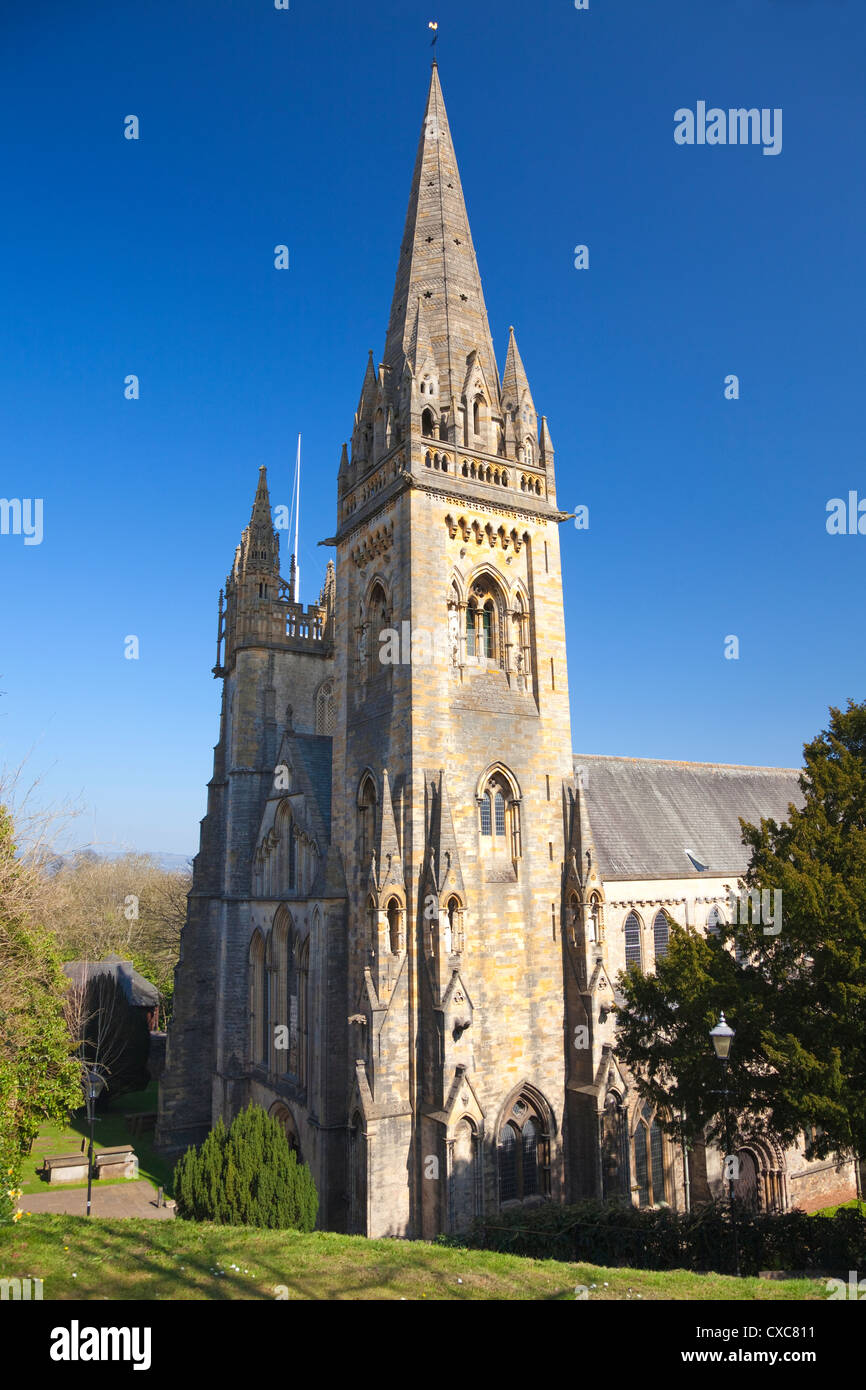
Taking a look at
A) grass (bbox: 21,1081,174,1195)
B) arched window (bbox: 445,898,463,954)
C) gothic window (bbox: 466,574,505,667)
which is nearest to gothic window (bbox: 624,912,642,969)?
arched window (bbox: 445,898,463,954)

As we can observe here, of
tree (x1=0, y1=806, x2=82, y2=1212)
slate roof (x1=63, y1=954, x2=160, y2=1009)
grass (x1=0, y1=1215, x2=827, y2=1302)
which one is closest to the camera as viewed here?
grass (x1=0, y1=1215, x2=827, y2=1302)

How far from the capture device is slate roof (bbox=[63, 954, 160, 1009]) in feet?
134

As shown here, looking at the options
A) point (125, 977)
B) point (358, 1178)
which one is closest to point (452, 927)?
point (358, 1178)

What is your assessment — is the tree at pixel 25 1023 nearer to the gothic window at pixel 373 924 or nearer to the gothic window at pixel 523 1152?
the gothic window at pixel 373 924

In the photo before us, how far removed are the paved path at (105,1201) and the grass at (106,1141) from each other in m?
0.52

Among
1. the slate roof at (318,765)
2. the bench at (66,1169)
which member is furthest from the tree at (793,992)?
the bench at (66,1169)

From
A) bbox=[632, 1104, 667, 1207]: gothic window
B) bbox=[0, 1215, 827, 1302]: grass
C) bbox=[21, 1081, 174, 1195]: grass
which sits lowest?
bbox=[21, 1081, 174, 1195]: grass

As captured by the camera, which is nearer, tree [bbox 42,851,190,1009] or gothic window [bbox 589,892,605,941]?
gothic window [bbox 589,892,605,941]

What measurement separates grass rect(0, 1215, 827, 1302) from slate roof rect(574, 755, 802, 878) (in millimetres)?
15949

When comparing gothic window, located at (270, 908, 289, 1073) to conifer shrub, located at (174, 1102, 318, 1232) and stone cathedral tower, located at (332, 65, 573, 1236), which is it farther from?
conifer shrub, located at (174, 1102, 318, 1232)

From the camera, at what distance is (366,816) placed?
22.9 m
